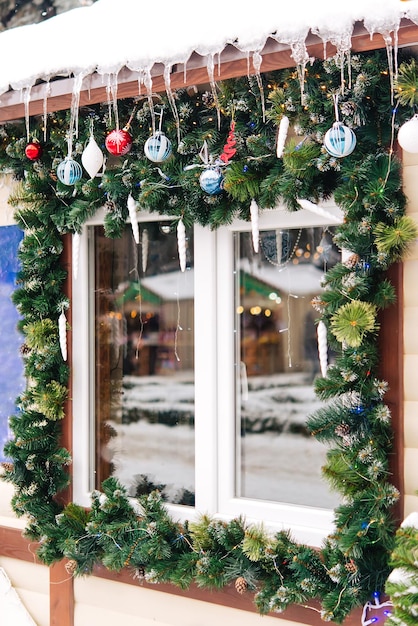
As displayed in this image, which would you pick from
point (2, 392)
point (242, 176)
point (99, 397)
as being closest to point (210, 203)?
point (242, 176)

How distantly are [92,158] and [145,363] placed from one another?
1.05 m

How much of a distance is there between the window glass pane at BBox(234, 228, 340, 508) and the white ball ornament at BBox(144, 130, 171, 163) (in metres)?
0.49

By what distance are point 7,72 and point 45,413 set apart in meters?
1.60

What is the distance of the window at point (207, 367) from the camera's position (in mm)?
3115

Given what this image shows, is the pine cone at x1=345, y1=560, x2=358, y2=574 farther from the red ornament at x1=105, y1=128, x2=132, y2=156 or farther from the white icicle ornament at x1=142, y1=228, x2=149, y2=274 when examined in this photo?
the red ornament at x1=105, y1=128, x2=132, y2=156

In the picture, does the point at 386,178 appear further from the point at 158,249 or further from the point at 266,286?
the point at 158,249

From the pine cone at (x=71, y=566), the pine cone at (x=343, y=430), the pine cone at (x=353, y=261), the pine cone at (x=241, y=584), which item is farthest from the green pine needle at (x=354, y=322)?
the pine cone at (x=71, y=566)

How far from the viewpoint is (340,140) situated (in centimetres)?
254

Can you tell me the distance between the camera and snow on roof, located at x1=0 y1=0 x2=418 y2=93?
225 centimetres

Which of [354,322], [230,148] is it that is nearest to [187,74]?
[230,148]

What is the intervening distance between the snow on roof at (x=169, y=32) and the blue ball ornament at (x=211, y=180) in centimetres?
47

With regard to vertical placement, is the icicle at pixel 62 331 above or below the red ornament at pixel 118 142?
below

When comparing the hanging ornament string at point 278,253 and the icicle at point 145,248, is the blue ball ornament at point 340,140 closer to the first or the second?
the hanging ornament string at point 278,253

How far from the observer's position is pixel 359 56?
8.55ft
